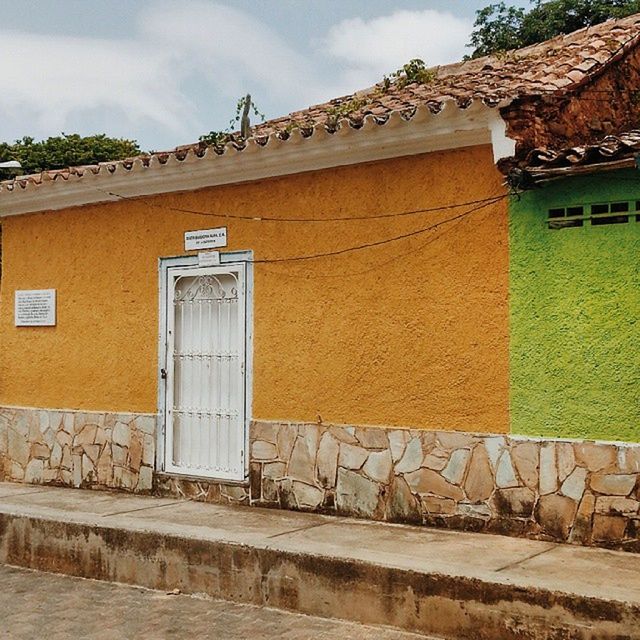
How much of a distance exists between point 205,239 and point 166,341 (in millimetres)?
1041

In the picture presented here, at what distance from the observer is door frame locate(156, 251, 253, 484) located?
8781mm

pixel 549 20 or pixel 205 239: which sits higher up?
pixel 549 20

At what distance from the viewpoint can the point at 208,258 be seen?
9055 millimetres

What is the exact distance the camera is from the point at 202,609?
6812 millimetres

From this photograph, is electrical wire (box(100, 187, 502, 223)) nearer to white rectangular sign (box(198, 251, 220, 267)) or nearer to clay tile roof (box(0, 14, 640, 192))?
white rectangular sign (box(198, 251, 220, 267))

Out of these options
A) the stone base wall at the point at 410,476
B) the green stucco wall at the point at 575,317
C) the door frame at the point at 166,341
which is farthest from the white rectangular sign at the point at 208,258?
the green stucco wall at the point at 575,317

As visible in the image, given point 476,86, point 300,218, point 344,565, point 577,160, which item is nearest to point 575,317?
point 577,160

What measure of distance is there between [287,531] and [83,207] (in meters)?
4.29

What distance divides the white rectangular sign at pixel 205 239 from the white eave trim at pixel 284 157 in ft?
1.35

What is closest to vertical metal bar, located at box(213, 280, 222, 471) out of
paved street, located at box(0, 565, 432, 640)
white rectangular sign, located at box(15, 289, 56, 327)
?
paved street, located at box(0, 565, 432, 640)

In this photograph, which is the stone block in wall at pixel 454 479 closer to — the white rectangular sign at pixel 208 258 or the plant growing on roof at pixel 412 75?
the white rectangular sign at pixel 208 258

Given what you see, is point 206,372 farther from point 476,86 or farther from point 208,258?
point 476,86

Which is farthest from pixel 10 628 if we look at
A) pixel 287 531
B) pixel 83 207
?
pixel 83 207

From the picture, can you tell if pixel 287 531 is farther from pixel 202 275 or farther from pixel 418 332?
pixel 202 275
